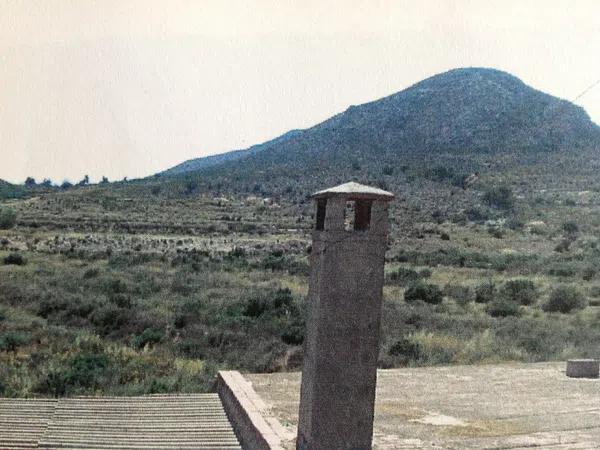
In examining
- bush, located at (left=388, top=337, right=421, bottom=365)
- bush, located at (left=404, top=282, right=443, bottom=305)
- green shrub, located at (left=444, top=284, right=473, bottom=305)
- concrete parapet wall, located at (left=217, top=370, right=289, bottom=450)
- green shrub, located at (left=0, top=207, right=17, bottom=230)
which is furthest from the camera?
green shrub, located at (left=0, top=207, right=17, bottom=230)

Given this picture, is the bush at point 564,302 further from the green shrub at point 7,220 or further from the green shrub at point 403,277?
the green shrub at point 7,220

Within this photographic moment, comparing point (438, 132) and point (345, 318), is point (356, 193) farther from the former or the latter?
point (438, 132)

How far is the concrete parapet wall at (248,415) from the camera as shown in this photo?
20.6ft

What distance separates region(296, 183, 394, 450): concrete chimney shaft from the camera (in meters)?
5.07

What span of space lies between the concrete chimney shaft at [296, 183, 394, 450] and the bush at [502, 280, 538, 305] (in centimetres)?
1854

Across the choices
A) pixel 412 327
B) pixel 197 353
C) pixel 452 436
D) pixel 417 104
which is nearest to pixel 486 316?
pixel 412 327

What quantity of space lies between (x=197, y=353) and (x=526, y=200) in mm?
46536

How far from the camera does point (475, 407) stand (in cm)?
779

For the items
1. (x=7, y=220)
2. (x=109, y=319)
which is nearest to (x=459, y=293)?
(x=109, y=319)

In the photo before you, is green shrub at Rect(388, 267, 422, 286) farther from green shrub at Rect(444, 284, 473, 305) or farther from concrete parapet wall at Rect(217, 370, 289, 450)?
concrete parapet wall at Rect(217, 370, 289, 450)

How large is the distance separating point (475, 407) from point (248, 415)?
243 centimetres

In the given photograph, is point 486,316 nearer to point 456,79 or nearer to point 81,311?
point 81,311

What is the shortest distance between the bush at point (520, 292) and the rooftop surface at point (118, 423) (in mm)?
15975

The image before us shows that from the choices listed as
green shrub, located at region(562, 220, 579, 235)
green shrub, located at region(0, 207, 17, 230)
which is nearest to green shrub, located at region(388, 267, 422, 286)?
green shrub, located at region(562, 220, 579, 235)
